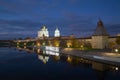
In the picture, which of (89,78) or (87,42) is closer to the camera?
(89,78)

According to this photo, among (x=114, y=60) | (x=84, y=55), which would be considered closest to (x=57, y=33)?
(x=84, y=55)

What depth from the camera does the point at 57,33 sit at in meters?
132

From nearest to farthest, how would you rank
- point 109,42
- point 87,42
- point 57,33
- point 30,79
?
1. point 30,79
2. point 109,42
3. point 87,42
4. point 57,33

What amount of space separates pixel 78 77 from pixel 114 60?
7717mm

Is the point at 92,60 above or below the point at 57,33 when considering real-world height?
below

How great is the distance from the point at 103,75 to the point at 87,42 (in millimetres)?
45056

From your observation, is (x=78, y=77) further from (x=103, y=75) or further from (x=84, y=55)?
(x=84, y=55)

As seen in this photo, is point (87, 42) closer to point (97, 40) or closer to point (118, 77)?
point (97, 40)

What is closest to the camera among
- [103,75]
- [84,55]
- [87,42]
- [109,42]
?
[103,75]

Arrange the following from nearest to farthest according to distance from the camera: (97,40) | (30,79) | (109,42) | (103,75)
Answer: (30,79) < (103,75) < (97,40) < (109,42)

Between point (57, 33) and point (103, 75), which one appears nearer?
point (103, 75)

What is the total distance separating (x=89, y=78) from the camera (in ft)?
71.9

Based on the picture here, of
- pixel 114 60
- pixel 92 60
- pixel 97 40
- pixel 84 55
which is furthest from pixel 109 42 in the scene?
pixel 114 60

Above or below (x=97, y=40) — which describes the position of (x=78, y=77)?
below
